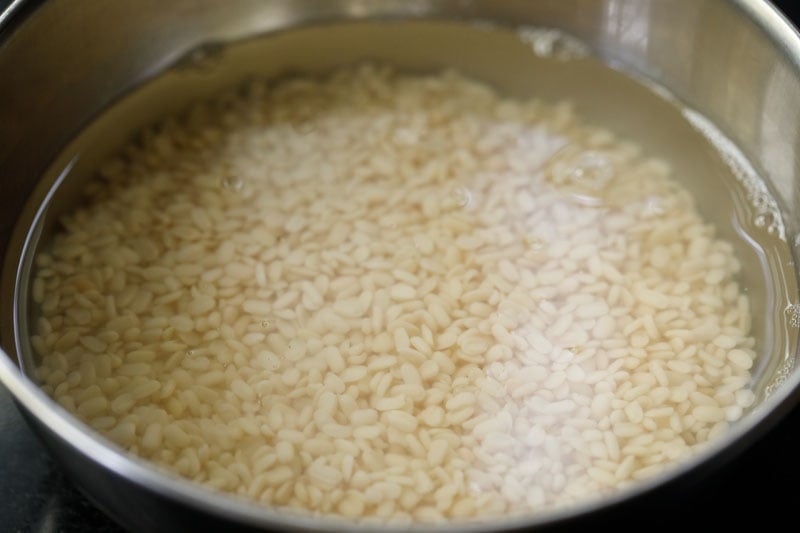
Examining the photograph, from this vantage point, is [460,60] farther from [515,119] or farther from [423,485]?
[423,485]

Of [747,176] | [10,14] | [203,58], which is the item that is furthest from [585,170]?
[10,14]

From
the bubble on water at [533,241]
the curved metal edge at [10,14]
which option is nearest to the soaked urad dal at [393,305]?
the bubble on water at [533,241]

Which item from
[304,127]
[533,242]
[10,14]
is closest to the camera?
[10,14]

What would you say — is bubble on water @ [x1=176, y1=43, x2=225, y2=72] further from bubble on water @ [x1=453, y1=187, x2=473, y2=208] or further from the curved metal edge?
bubble on water @ [x1=453, y1=187, x2=473, y2=208]

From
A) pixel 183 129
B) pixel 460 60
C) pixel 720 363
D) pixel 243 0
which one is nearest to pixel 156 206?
pixel 183 129

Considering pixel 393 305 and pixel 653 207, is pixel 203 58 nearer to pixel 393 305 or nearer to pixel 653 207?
pixel 393 305

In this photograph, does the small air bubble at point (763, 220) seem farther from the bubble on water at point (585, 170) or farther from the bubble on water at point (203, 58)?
the bubble on water at point (203, 58)

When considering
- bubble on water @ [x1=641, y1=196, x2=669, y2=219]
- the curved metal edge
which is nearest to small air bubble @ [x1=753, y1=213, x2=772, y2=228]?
bubble on water @ [x1=641, y1=196, x2=669, y2=219]
